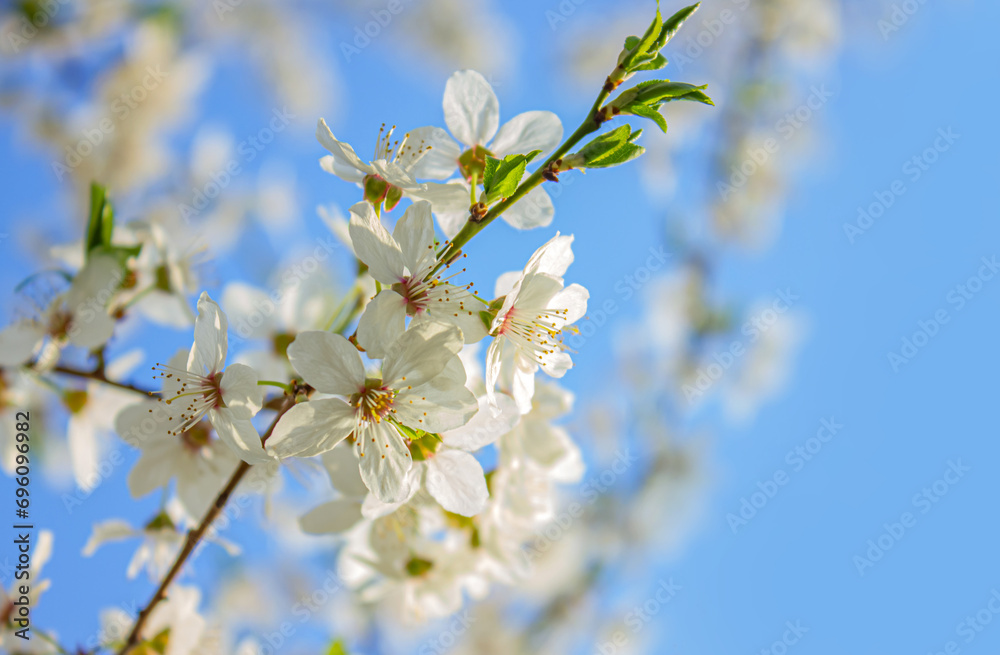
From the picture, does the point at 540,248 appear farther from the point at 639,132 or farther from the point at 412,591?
the point at 412,591

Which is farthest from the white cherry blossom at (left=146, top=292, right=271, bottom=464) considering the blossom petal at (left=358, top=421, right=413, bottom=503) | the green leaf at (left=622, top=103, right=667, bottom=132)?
the green leaf at (left=622, top=103, right=667, bottom=132)

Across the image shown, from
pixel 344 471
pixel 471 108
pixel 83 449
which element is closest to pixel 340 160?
pixel 471 108

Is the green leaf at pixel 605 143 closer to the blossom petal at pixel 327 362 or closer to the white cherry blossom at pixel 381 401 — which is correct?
the white cherry blossom at pixel 381 401

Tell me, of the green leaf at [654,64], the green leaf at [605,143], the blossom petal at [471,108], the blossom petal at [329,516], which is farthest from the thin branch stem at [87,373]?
the green leaf at [654,64]

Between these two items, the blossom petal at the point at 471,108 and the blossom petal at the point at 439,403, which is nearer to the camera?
the blossom petal at the point at 439,403

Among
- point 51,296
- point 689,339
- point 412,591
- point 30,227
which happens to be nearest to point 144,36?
point 30,227
